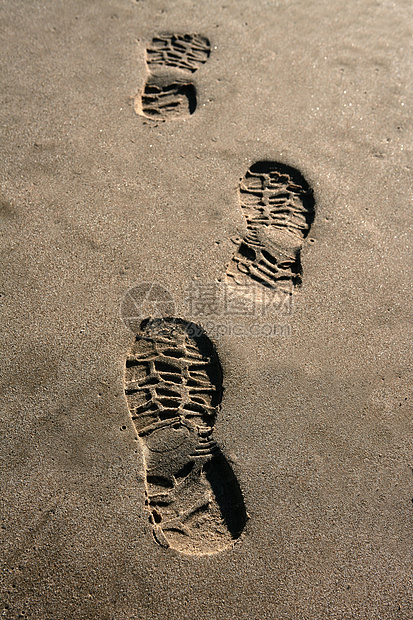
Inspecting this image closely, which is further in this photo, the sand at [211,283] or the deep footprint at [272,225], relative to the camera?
the deep footprint at [272,225]

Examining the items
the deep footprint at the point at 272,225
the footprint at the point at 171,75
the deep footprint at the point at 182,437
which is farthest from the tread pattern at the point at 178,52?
the deep footprint at the point at 182,437

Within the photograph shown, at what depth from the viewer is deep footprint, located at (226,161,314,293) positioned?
2.65 metres

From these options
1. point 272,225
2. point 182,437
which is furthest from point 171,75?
point 182,437

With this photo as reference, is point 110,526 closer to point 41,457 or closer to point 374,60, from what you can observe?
point 41,457

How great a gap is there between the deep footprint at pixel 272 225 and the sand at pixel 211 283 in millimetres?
71

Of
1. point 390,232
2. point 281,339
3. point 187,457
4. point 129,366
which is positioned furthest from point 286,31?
point 187,457

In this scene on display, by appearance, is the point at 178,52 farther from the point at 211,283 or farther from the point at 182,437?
the point at 182,437

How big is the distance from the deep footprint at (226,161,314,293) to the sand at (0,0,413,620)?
0.23 feet

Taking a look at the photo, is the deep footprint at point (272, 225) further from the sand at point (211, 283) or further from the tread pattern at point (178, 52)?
the tread pattern at point (178, 52)

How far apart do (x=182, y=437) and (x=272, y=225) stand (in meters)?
1.30

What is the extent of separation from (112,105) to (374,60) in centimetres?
196

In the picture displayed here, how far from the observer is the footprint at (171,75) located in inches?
126

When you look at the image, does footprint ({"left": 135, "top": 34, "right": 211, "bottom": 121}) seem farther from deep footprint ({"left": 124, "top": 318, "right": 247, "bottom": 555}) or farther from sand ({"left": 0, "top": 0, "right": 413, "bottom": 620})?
deep footprint ({"left": 124, "top": 318, "right": 247, "bottom": 555})

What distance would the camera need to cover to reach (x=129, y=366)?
2377mm
